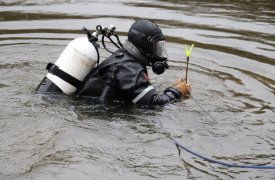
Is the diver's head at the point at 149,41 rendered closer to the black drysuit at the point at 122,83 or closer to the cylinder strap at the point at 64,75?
the black drysuit at the point at 122,83

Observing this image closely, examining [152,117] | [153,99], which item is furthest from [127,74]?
[152,117]

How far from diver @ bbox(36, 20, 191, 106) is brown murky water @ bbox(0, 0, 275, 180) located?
0.15 meters

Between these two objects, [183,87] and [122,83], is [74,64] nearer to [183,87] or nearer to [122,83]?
[122,83]

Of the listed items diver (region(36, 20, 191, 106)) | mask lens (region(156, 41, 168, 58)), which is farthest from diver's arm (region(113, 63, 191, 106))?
mask lens (region(156, 41, 168, 58))

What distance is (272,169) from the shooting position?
4.37 meters

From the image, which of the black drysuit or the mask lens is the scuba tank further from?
the mask lens

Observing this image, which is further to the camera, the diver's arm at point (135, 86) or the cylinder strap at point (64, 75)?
the cylinder strap at point (64, 75)

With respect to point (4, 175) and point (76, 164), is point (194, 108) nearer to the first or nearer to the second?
point (76, 164)

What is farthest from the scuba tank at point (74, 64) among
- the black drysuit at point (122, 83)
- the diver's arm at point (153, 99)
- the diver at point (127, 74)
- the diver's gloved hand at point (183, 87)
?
the diver's gloved hand at point (183, 87)

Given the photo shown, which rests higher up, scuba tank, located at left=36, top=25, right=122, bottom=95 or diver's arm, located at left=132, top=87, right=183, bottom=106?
scuba tank, located at left=36, top=25, right=122, bottom=95

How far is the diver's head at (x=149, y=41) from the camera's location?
5.49 meters

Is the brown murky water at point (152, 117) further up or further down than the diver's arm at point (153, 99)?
further down

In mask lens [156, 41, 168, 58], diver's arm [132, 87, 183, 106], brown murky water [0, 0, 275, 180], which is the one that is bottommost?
brown murky water [0, 0, 275, 180]

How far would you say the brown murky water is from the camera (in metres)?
4.36
